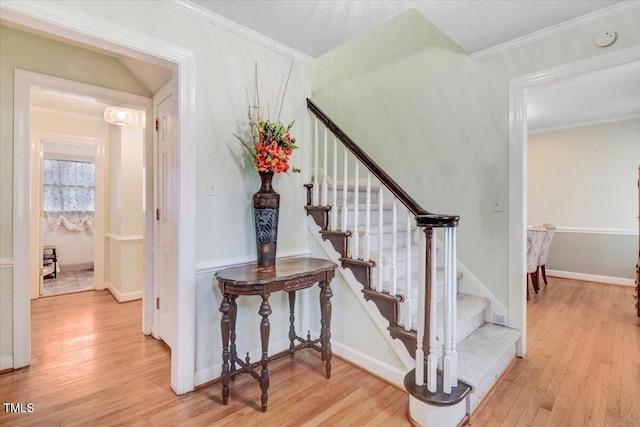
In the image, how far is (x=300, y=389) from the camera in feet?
6.72

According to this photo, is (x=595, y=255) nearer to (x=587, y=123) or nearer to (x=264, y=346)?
(x=587, y=123)

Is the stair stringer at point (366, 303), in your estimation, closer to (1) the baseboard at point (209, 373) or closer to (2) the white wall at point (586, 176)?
(1) the baseboard at point (209, 373)

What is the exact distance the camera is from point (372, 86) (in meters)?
3.52

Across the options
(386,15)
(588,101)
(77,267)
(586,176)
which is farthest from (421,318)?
(77,267)

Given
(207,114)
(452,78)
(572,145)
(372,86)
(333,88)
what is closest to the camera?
(207,114)

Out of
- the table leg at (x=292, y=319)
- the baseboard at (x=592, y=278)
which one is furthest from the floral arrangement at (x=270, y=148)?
the baseboard at (x=592, y=278)

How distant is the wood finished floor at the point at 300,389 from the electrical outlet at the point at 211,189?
1.30 meters

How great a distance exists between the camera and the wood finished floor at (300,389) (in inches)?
69.2

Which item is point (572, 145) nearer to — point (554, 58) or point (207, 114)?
point (554, 58)

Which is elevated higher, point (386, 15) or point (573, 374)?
point (386, 15)

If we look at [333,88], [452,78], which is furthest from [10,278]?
[452,78]

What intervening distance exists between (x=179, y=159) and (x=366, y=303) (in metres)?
1.60

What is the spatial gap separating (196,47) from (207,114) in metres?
0.42

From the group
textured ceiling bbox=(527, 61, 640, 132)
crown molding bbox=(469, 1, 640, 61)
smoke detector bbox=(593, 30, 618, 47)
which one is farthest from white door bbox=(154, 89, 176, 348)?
textured ceiling bbox=(527, 61, 640, 132)
